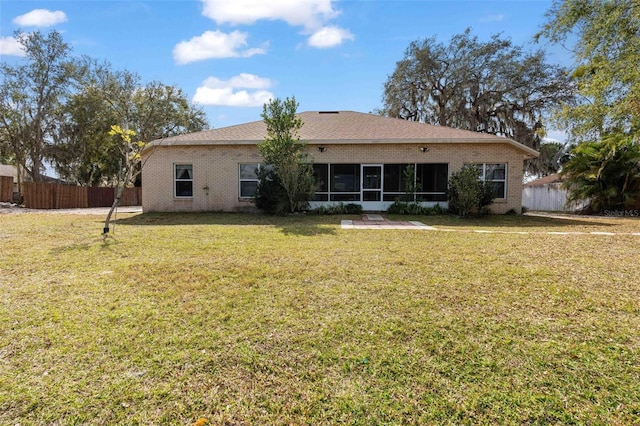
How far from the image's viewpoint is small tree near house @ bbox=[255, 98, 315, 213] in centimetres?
1225

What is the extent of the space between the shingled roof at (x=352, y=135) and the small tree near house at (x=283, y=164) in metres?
1.70

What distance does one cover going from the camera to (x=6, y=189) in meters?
23.0

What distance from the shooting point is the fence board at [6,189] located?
74.5ft

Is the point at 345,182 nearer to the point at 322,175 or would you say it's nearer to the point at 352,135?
the point at 322,175

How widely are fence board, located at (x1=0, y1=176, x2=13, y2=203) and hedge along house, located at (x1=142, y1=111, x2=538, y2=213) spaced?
15521mm

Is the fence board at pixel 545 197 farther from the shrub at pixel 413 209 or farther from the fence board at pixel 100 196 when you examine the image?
the fence board at pixel 100 196

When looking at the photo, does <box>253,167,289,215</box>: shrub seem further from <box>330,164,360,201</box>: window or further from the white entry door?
the white entry door

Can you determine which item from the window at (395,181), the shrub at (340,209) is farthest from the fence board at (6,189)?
the window at (395,181)

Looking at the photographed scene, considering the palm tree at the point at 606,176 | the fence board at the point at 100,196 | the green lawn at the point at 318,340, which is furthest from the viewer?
the fence board at the point at 100,196

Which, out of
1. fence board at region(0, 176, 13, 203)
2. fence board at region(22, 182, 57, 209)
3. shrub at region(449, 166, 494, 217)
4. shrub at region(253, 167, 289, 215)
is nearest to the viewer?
shrub at region(449, 166, 494, 217)

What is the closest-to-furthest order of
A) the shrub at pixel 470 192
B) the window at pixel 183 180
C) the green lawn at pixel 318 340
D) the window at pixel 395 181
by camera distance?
the green lawn at pixel 318 340, the shrub at pixel 470 192, the window at pixel 395 181, the window at pixel 183 180

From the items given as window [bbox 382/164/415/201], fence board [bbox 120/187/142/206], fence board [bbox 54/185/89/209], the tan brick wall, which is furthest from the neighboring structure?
fence board [bbox 54/185/89/209]

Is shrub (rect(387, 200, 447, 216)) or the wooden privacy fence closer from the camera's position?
shrub (rect(387, 200, 447, 216))

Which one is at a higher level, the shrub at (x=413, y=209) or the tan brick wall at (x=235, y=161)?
the tan brick wall at (x=235, y=161)
